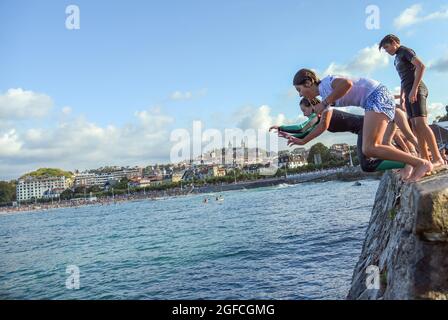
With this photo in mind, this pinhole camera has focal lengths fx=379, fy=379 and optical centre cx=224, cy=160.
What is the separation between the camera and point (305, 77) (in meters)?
4.90

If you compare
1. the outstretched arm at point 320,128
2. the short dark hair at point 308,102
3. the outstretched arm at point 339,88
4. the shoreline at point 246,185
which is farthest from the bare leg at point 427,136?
the shoreline at point 246,185

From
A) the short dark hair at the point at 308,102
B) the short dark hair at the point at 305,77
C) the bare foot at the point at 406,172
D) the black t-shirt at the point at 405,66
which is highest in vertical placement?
the black t-shirt at the point at 405,66

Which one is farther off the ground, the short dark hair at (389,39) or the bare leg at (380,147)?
the short dark hair at (389,39)

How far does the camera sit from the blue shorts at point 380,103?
4.89 meters

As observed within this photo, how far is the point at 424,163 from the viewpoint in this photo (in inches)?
195

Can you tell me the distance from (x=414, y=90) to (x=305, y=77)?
1.97 m

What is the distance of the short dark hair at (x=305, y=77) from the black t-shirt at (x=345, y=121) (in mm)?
953

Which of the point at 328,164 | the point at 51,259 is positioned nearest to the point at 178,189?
the point at 328,164

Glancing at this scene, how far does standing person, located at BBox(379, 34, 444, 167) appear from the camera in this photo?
18.7ft

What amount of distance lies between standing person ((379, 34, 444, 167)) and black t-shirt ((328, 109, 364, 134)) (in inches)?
35.2

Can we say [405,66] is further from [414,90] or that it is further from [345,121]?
[345,121]

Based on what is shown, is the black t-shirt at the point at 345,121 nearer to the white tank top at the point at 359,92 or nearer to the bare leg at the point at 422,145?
the white tank top at the point at 359,92

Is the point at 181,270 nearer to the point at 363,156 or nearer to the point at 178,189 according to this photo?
the point at 363,156

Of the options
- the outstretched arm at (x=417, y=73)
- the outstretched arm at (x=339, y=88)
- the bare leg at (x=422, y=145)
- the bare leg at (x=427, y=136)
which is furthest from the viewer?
the bare leg at (x=422, y=145)
